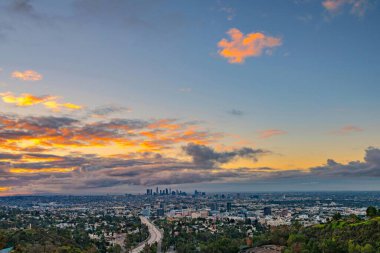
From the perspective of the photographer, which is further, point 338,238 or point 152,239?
point 152,239

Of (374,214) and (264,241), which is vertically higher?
(374,214)

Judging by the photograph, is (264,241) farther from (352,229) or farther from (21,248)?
(21,248)

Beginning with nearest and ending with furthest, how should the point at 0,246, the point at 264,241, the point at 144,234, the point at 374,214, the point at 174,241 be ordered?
the point at 0,246 → the point at 374,214 → the point at 264,241 → the point at 174,241 → the point at 144,234

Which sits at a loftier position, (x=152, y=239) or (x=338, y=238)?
(x=338, y=238)

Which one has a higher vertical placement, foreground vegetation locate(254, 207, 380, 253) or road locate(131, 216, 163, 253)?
foreground vegetation locate(254, 207, 380, 253)

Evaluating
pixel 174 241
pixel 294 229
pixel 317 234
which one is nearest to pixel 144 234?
pixel 174 241

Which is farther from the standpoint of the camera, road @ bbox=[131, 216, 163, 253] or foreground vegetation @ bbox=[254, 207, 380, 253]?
road @ bbox=[131, 216, 163, 253]

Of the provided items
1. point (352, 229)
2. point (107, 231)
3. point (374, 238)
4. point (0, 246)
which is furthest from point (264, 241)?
point (107, 231)

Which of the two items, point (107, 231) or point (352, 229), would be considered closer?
point (352, 229)

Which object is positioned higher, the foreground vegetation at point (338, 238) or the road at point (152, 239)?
the foreground vegetation at point (338, 238)

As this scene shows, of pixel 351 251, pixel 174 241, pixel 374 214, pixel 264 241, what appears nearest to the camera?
pixel 351 251

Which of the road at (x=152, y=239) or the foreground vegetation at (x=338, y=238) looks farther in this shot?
the road at (x=152, y=239)
